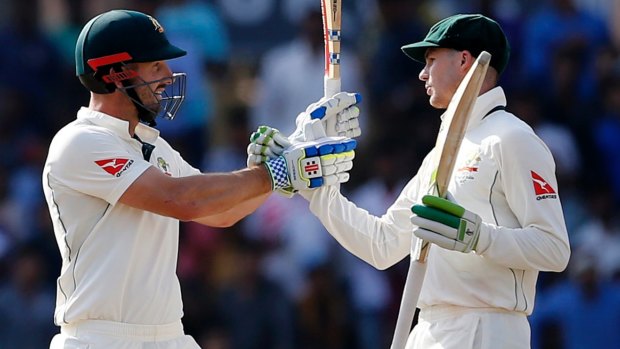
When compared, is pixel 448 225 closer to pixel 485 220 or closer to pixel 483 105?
pixel 485 220

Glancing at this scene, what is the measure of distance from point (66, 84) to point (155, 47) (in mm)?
4741

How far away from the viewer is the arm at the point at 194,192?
5.01 meters

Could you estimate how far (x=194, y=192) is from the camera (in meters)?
5.09

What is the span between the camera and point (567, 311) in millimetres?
9047

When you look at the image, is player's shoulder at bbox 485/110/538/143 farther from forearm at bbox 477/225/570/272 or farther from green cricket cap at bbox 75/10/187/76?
green cricket cap at bbox 75/10/187/76

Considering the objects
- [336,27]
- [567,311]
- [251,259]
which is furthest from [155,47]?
[567,311]

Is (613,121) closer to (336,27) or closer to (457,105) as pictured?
(336,27)

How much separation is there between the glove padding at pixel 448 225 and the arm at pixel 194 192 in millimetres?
662

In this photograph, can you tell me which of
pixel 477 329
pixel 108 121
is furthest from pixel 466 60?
pixel 108 121

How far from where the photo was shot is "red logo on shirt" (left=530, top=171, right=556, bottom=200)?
505cm

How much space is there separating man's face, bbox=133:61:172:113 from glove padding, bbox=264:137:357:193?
0.49 metres

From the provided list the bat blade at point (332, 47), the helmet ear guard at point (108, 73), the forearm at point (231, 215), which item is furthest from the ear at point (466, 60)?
the helmet ear guard at point (108, 73)

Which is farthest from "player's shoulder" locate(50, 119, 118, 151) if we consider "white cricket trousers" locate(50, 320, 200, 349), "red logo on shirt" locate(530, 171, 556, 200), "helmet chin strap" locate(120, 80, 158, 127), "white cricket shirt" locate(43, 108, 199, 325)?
"red logo on shirt" locate(530, 171, 556, 200)

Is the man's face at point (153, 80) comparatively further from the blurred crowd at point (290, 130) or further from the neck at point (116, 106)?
the blurred crowd at point (290, 130)
